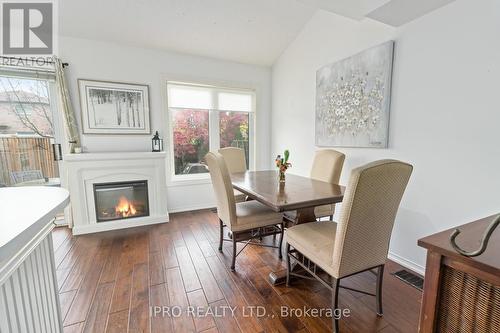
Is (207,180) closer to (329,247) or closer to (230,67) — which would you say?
(230,67)

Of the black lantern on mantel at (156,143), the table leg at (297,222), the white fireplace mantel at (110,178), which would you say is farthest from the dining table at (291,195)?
the black lantern on mantel at (156,143)

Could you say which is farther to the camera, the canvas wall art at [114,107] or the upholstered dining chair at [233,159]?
the upholstered dining chair at [233,159]

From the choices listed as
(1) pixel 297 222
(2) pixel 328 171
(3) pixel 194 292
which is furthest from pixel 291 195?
(3) pixel 194 292

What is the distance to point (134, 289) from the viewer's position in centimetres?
178

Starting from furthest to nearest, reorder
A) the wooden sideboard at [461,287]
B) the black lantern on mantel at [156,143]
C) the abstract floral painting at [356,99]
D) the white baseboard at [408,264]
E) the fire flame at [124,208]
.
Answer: the black lantern on mantel at [156,143] < the fire flame at [124,208] < the abstract floral painting at [356,99] < the white baseboard at [408,264] < the wooden sideboard at [461,287]

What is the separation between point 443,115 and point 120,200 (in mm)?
3676

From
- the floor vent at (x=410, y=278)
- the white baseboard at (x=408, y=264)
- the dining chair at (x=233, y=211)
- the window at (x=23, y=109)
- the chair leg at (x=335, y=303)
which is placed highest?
the window at (x=23, y=109)

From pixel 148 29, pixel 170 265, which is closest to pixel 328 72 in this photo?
pixel 148 29

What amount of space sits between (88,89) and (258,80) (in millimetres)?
2562

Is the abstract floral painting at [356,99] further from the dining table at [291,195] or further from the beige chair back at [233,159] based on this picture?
the beige chair back at [233,159]

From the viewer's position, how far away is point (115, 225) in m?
2.99

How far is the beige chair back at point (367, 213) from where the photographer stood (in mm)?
1194

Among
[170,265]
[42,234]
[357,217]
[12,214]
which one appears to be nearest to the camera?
[12,214]

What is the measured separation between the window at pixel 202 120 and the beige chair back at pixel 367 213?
9.60 feet
